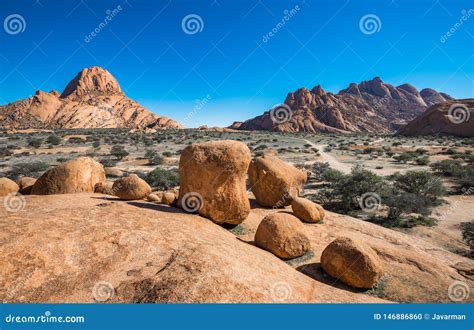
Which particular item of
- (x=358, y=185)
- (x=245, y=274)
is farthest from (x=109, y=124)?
(x=245, y=274)

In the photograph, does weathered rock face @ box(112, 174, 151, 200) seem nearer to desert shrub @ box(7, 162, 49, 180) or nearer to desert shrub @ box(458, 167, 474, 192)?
desert shrub @ box(7, 162, 49, 180)

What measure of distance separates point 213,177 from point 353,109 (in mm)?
138176

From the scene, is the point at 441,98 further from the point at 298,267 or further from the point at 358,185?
the point at 298,267

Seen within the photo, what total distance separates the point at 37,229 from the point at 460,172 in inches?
1190

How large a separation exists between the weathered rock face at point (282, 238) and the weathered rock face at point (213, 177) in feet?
4.78

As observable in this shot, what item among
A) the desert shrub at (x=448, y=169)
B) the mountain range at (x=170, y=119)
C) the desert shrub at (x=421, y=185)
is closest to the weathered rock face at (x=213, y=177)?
the desert shrub at (x=421, y=185)

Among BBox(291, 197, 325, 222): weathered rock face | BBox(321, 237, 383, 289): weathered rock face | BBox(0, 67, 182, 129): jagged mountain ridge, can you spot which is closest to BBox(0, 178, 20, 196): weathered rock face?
BBox(291, 197, 325, 222): weathered rock face

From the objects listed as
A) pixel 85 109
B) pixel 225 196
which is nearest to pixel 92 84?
pixel 85 109

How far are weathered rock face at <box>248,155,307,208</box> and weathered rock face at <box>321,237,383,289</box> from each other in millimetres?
5691

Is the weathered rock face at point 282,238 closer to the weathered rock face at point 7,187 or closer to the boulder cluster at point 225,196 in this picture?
the boulder cluster at point 225,196

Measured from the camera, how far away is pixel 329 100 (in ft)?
429

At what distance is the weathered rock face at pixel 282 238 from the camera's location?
8.76m

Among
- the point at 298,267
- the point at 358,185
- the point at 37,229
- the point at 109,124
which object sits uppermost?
the point at 109,124

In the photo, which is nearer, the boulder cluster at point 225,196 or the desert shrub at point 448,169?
the boulder cluster at point 225,196
